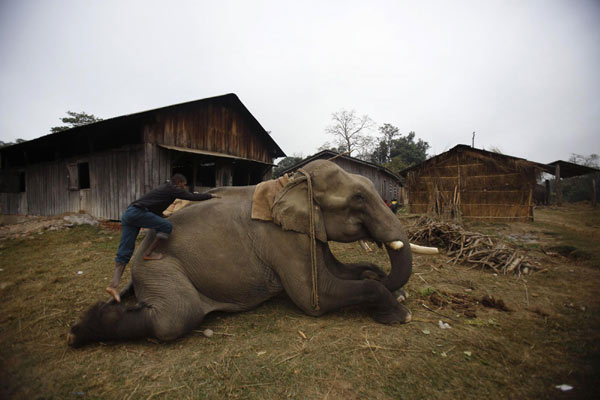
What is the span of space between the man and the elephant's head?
115 cm

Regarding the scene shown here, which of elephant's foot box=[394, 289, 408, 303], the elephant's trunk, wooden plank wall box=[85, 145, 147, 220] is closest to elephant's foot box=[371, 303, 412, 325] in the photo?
the elephant's trunk

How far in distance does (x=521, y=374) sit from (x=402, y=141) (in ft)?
151

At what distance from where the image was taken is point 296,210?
3.02 m

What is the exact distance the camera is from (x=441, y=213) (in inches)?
530

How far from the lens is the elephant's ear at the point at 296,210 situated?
2984mm

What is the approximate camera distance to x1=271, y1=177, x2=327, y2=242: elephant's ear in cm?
298

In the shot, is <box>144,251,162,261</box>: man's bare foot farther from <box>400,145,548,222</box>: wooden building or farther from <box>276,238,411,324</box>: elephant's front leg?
<box>400,145,548,222</box>: wooden building

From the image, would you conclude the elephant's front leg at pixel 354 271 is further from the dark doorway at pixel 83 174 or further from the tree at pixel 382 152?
the tree at pixel 382 152

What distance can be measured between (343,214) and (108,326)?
2632mm

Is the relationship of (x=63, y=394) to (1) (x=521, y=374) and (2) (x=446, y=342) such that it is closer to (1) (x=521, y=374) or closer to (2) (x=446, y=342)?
(2) (x=446, y=342)

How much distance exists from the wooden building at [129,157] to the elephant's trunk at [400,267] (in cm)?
941

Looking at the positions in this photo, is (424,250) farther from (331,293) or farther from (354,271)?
(331,293)

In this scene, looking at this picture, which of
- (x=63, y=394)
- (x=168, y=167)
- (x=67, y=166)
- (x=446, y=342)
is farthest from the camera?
(x=67, y=166)

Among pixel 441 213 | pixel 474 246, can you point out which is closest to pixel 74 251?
pixel 474 246
